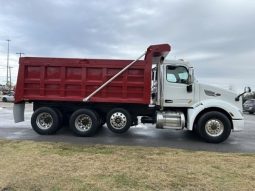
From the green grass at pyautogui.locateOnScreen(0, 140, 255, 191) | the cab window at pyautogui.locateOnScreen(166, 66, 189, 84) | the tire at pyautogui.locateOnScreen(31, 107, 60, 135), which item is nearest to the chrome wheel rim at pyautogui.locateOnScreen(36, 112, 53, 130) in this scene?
the tire at pyautogui.locateOnScreen(31, 107, 60, 135)

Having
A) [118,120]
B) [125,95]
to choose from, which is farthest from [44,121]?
[125,95]

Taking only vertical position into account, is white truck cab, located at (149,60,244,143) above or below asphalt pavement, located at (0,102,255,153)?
above

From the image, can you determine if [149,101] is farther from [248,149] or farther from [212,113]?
[248,149]

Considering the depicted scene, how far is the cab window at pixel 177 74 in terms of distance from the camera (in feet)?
39.2

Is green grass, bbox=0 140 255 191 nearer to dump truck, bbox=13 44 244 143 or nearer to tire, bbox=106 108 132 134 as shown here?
tire, bbox=106 108 132 134

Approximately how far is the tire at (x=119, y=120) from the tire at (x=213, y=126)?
7.50ft

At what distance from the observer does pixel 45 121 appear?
1215cm

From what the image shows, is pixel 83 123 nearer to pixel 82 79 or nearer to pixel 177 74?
pixel 82 79

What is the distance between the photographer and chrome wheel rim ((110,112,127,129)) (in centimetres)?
1161

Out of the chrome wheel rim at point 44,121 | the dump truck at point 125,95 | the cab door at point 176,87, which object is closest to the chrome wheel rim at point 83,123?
the dump truck at point 125,95

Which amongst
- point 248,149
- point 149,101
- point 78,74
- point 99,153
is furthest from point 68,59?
point 248,149

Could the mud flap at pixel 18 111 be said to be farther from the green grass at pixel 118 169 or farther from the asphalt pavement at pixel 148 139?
the green grass at pixel 118 169

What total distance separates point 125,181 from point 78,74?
21.1 ft

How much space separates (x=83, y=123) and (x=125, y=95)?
5.56 feet
